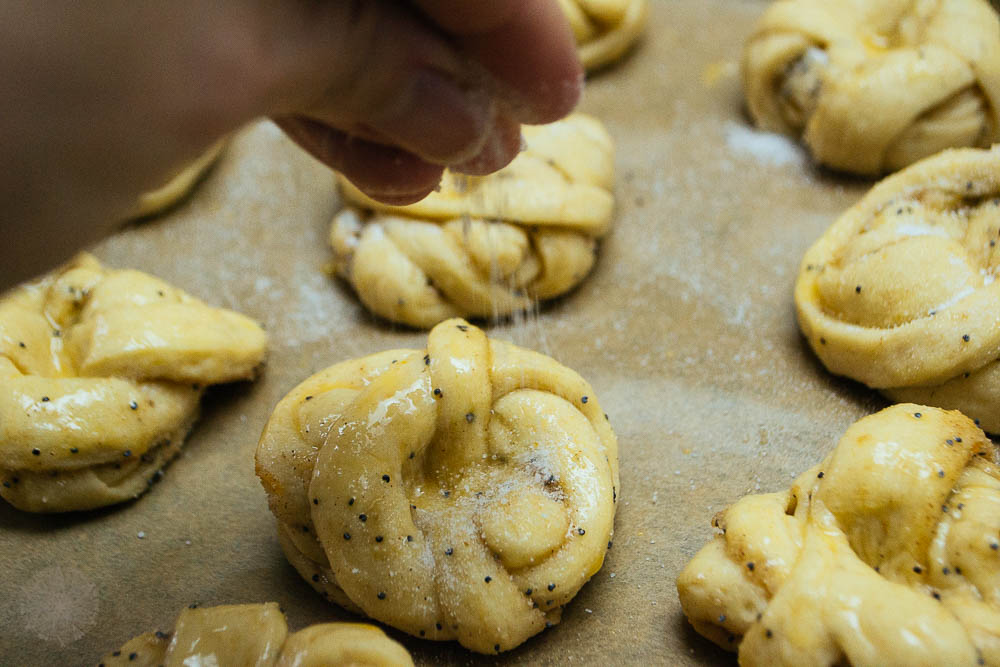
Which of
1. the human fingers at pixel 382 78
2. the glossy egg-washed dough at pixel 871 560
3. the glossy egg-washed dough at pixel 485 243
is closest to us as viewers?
the human fingers at pixel 382 78

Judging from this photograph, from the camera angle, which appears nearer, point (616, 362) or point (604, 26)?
point (616, 362)

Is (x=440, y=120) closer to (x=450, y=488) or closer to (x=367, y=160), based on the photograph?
(x=367, y=160)

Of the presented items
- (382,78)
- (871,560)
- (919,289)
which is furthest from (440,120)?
(919,289)

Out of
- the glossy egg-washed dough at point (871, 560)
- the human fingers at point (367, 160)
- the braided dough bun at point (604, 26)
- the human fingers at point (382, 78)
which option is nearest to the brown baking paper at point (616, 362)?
the braided dough bun at point (604, 26)

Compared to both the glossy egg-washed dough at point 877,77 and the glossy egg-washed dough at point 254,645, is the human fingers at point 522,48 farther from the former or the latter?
the glossy egg-washed dough at point 877,77

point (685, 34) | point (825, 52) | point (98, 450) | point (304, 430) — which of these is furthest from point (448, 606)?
point (685, 34)
